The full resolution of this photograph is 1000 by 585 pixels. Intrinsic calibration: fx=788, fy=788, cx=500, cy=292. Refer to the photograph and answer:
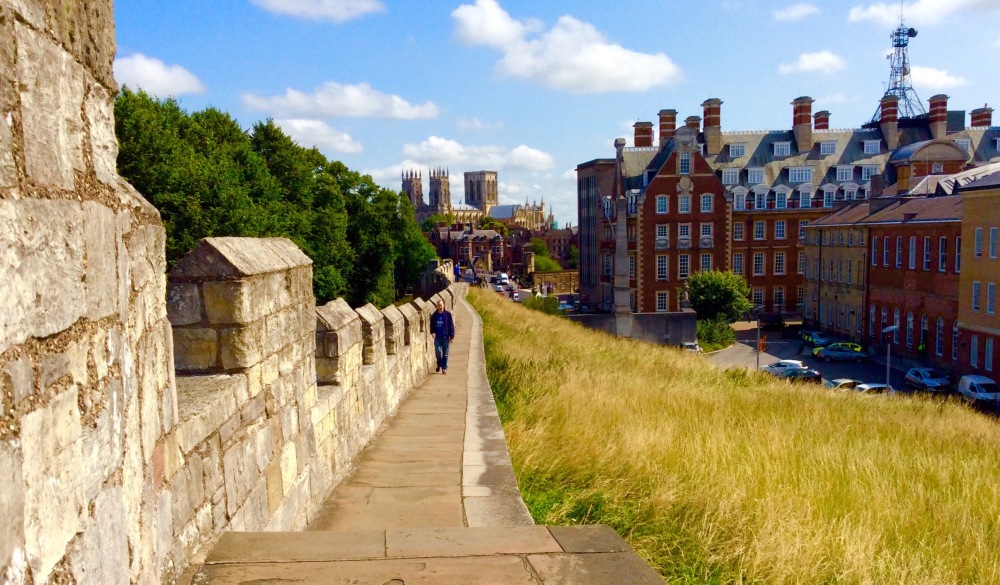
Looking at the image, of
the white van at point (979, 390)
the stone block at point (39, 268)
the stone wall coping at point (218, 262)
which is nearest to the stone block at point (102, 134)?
the stone block at point (39, 268)

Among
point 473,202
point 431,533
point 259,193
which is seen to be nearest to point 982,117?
point 259,193

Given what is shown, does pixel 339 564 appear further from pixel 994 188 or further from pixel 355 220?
pixel 355 220

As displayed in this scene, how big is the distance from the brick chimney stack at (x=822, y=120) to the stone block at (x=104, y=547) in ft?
205

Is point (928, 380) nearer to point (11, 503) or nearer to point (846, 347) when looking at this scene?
point (846, 347)

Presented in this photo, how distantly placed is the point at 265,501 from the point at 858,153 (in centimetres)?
5851

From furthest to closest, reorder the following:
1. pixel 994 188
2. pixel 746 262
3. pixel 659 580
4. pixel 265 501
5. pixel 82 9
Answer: pixel 746 262, pixel 994 188, pixel 265 501, pixel 659 580, pixel 82 9

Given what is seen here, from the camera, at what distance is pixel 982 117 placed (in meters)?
56.4

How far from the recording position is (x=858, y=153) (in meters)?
55.4

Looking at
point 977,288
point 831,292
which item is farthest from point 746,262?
point 977,288

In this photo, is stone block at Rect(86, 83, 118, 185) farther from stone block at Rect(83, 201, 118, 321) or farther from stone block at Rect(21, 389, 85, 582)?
stone block at Rect(21, 389, 85, 582)

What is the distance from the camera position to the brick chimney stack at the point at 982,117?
56.1 meters

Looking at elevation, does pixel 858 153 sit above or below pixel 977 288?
above

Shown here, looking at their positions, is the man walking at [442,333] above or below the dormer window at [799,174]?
below

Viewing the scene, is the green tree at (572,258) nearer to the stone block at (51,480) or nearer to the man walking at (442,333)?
the man walking at (442,333)
